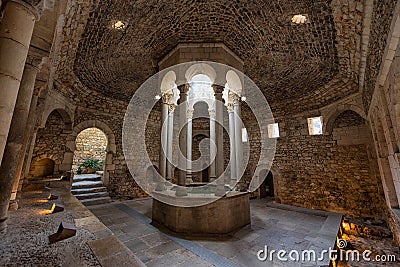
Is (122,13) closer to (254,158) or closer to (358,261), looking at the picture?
(358,261)

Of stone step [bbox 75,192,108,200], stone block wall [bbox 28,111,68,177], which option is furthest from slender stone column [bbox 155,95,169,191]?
stone block wall [bbox 28,111,68,177]

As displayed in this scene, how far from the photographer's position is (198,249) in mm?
2818

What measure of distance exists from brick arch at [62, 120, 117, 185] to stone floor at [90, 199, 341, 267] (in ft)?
8.82

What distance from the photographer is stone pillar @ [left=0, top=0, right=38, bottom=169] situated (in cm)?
130

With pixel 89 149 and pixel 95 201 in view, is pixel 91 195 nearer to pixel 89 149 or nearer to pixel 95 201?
pixel 95 201

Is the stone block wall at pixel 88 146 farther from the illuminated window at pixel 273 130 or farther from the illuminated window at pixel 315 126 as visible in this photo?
the illuminated window at pixel 315 126

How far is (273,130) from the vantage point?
28.0 ft

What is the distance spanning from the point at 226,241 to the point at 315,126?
246 inches

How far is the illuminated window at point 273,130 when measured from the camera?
8376 millimetres

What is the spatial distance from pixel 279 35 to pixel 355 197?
598 centimetres

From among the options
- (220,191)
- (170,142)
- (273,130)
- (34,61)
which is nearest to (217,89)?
(170,142)

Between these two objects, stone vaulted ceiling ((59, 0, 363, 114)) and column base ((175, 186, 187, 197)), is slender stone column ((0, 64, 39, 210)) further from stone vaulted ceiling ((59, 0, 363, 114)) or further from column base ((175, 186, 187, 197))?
column base ((175, 186, 187, 197))

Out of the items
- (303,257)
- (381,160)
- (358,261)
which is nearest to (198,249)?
(303,257)

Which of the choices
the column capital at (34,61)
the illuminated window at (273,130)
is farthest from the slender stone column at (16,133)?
the illuminated window at (273,130)
